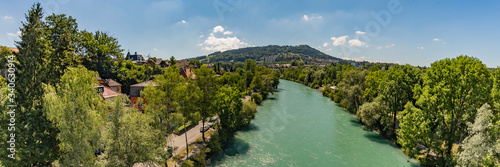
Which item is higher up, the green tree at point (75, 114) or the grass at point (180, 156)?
the green tree at point (75, 114)

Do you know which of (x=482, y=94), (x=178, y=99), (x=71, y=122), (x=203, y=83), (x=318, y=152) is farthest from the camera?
(x=318, y=152)

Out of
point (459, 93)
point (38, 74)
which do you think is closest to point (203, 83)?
point (38, 74)

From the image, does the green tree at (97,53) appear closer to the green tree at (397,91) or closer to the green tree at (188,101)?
the green tree at (188,101)

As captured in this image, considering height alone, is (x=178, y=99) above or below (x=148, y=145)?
above

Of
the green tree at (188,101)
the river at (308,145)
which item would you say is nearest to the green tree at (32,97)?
the green tree at (188,101)

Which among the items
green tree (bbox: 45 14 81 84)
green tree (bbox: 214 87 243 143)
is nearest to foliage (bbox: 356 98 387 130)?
green tree (bbox: 214 87 243 143)

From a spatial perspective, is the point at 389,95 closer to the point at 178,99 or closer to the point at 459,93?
the point at 459,93

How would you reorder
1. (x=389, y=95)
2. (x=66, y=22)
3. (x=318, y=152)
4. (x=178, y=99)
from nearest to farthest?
(x=178, y=99) → (x=318, y=152) → (x=389, y=95) → (x=66, y=22)
